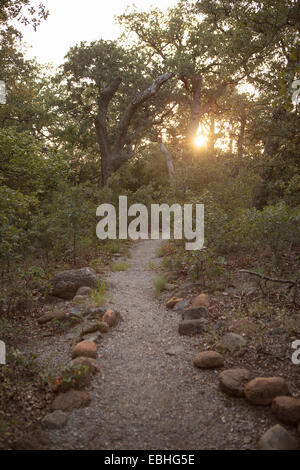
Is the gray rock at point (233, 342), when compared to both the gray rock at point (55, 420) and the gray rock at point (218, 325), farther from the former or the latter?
the gray rock at point (55, 420)

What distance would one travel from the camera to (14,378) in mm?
3887

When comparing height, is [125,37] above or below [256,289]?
above

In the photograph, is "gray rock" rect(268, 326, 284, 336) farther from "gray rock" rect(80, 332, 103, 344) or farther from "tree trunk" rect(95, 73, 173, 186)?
"tree trunk" rect(95, 73, 173, 186)

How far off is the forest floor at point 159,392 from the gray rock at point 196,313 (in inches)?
4.6

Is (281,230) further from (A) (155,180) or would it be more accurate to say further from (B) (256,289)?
(A) (155,180)

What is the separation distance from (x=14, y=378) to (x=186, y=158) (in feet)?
32.2

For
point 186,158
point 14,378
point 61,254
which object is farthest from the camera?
point 186,158

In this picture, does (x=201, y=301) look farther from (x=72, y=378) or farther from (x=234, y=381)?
(x=72, y=378)

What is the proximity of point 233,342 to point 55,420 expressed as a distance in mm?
2487

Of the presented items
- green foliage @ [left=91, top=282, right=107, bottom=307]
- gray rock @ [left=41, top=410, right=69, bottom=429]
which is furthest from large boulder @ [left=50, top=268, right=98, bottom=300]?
gray rock @ [left=41, top=410, right=69, bottom=429]

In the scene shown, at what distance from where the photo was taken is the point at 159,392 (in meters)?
3.82

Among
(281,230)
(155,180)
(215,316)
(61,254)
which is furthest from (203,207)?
(155,180)

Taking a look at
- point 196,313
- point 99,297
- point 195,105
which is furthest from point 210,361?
point 195,105

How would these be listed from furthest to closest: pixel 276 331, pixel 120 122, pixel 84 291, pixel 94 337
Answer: pixel 120 122, pixel 84 291, pixel 94 337, pixel 276 331
